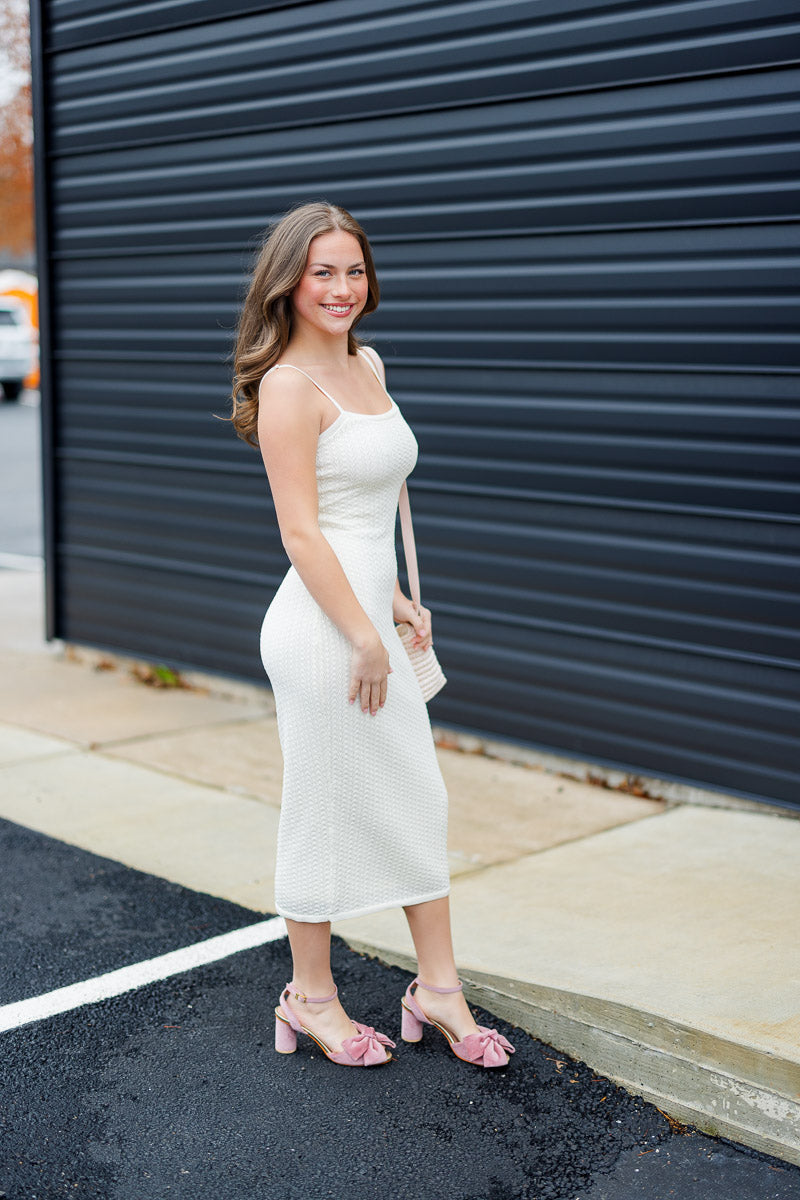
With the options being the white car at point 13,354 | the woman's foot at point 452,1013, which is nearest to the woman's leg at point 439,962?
the woman's foot at point 452,1013

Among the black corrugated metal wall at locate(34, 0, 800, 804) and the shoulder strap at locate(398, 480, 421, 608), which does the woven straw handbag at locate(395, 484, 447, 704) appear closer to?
the shoulder strap at locate(398, 480, 421, 608)

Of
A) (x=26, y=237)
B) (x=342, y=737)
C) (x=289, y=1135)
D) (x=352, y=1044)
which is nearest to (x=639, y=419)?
(x=342, y=737)

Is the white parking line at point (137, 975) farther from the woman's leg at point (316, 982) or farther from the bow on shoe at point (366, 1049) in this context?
the bow on shoe at point (366, 1049)

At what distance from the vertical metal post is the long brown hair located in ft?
14.6

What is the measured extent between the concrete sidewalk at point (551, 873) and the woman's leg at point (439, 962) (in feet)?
0.78

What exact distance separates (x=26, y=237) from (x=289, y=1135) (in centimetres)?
3233

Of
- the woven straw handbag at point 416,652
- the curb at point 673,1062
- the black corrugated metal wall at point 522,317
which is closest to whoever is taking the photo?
the curb at point 673,1062

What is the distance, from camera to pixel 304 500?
2.94m

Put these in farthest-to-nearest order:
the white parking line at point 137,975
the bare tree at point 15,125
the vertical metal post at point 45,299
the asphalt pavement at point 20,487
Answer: the bare tree at point 15,125
the asphalt pavement at point 20,487
the vertical metal post at point 45,299
the white parking line at point 137,975

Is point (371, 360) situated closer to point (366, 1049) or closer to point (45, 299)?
point (366, 1049)

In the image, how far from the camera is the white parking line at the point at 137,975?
348 cm

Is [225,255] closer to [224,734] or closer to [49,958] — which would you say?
[224,734]

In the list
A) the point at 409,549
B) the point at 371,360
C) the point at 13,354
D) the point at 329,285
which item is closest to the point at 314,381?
the point at 329,285

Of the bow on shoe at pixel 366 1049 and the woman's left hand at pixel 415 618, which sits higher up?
the woman's left hand at pixel 415 618
